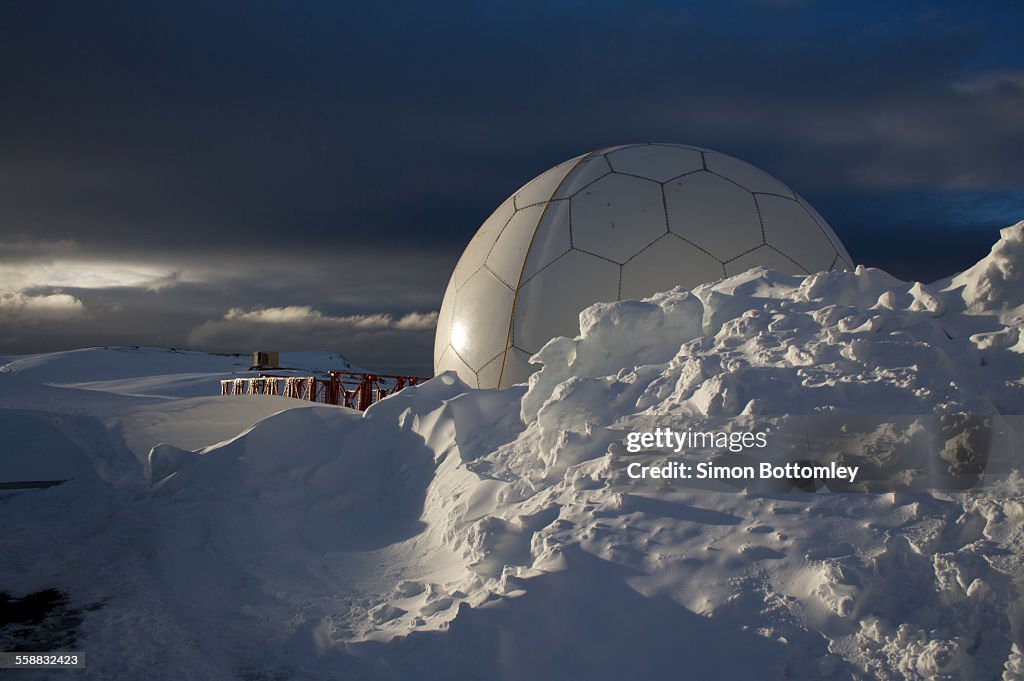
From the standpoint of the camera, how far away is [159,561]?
4.30m

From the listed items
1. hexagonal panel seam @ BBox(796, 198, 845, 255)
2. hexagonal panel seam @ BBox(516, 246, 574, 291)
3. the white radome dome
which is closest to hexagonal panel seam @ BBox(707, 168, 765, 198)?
the white radome dome

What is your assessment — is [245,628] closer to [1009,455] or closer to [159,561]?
[159,561]

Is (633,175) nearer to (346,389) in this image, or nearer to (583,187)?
(583,187)

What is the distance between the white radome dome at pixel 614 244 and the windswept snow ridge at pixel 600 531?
1.02 meters

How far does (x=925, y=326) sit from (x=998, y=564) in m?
1.50

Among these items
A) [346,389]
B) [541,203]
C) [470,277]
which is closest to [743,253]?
[541,203]

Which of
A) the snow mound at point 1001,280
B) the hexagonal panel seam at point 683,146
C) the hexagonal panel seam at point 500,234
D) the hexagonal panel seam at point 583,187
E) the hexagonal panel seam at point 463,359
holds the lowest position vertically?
the hexagonal panel seam at point 463,359

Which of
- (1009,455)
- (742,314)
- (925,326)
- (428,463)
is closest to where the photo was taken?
(1009,455)

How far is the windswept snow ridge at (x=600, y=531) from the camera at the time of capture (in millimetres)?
2889

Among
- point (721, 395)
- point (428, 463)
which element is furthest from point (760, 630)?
point (428, 463)

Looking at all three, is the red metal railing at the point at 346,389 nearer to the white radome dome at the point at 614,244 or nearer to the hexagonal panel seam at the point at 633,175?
the white radome dome at the point at 614,244

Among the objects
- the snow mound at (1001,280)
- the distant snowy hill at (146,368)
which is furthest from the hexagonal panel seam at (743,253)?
the distant snowy hill at (146,368)

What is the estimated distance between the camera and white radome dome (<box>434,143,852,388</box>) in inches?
248

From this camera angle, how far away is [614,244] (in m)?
6.37
